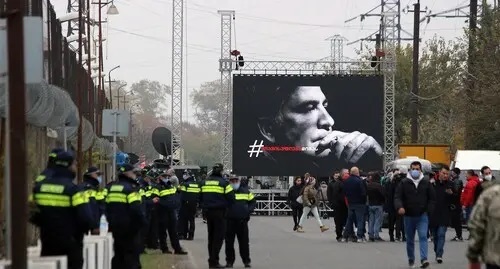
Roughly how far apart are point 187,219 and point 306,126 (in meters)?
21.2

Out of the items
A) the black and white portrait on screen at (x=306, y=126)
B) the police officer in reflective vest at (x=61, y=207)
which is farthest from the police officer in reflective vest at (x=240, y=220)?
the black and white portrait on screen at (x=306, y=126)

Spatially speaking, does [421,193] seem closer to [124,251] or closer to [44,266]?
[124,251]

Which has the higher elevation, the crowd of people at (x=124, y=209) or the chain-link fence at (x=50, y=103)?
the chain-link fence at (x=50, y=103)

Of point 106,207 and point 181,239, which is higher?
point 106,207

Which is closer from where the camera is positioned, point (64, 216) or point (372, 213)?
point (64, 216)

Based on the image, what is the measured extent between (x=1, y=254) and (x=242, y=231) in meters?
7.16

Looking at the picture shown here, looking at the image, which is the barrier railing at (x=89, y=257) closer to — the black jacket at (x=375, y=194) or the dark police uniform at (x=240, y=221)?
the dark police uniform at (x=240, y=221)

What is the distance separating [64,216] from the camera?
14.1 m

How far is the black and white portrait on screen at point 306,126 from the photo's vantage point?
5531cm

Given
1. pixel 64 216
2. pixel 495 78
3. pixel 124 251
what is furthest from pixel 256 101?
pixel 64 216

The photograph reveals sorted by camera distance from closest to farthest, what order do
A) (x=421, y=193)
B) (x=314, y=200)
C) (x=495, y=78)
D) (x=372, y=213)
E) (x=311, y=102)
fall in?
(x=421, y=193)
(x=372, y=213)
(x=314, y=200)
(x=495, y=78)
(x=311, y=102)

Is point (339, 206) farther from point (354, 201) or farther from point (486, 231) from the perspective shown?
point (486, 231)

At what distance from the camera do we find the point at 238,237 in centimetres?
2367

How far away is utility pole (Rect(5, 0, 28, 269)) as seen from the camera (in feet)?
33.0
